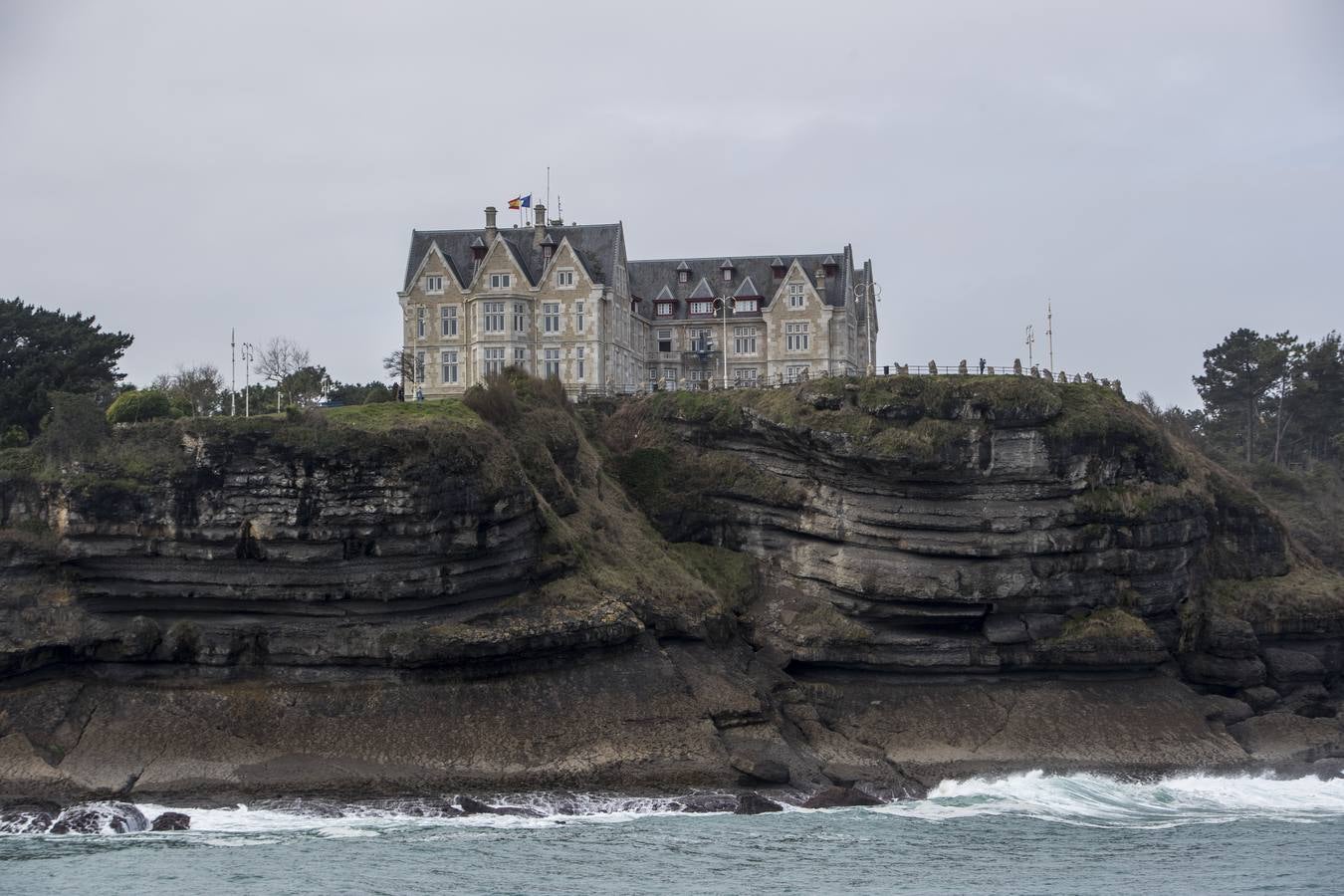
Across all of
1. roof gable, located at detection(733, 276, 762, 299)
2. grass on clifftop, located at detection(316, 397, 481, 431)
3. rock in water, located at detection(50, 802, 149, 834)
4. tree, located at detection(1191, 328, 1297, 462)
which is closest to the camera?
rock in water, located at detection(50, 802, 149, 834)

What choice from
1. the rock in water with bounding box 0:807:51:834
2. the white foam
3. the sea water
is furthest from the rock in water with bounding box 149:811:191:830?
the white foam

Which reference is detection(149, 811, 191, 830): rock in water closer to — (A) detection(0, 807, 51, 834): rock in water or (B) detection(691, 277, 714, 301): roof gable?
(A) detection(0, 807, 51, 834): rock in water

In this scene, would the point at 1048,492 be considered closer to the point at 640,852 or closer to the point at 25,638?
the point at 640,852

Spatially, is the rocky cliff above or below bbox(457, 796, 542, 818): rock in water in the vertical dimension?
above

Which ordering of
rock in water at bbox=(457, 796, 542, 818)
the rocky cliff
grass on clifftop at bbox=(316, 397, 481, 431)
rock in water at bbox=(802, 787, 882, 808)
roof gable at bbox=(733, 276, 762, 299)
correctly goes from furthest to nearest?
roof gable at bbox=(733, 276, 762, 299) → grass on clifftop at bbox=(316, 397, 481, 431) → the rocky cliff → rock in water at bbox=(802, 787, 882, 808) → rock in water at bbox=(457, 796, 542, 818)

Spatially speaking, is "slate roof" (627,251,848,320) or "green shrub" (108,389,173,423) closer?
"green shrub" (108,389,173,423)

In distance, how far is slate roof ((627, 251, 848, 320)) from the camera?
95.8 meters

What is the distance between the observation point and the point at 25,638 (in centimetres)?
6044

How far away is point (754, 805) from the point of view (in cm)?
5800

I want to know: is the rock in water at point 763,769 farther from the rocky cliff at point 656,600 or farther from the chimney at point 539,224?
the chimney at point 539,224

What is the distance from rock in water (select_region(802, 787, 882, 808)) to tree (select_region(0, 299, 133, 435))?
39.1 metres

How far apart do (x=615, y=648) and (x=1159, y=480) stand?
87.9 feet

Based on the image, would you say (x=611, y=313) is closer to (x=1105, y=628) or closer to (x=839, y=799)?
(x=1105, y=628)

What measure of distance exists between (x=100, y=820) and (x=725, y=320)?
47.7 metres
